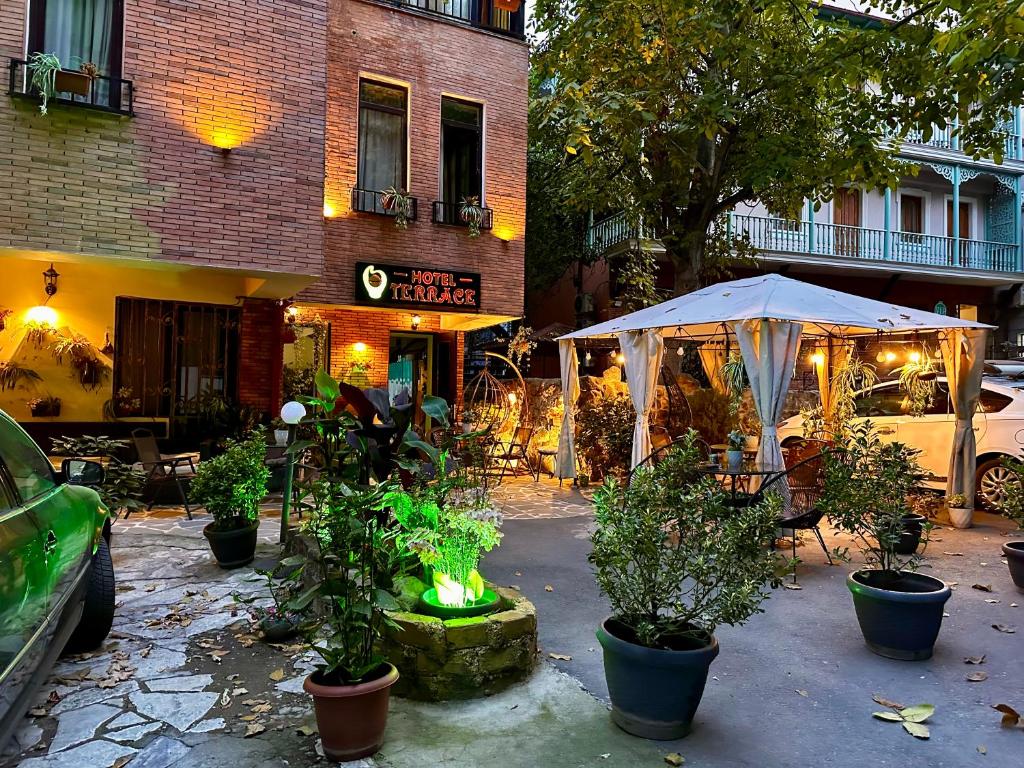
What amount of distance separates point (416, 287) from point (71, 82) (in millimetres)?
5572

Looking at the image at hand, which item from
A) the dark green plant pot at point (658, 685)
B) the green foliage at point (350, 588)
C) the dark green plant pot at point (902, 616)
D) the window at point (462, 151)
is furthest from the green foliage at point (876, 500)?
the window at point (462, 151)

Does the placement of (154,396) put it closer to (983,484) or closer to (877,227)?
(983,484)

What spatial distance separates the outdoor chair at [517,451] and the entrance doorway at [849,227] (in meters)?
9.99

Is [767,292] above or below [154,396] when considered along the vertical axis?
above

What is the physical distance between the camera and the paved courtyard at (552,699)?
3.02 m

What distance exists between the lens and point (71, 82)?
7.57 m

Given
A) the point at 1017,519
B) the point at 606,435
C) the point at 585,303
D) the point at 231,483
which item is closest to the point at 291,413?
the point at 231,483

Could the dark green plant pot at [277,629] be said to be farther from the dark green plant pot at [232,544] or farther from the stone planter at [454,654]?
the dark green plant pot at [232,544]

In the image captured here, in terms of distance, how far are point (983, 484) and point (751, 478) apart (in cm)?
350

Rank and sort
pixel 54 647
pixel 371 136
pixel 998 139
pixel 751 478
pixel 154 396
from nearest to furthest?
pixel 54 647 → pixel 998 139 → pixel 751 478 → pixel 154 396 → pixel 371 136

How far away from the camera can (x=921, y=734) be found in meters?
3.21

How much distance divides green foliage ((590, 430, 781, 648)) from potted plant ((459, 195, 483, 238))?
940 centimetres

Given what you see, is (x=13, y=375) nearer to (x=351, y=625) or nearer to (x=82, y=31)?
(x=82, y=31)

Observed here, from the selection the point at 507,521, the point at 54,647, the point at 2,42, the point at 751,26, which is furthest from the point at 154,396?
the point at 751,26
